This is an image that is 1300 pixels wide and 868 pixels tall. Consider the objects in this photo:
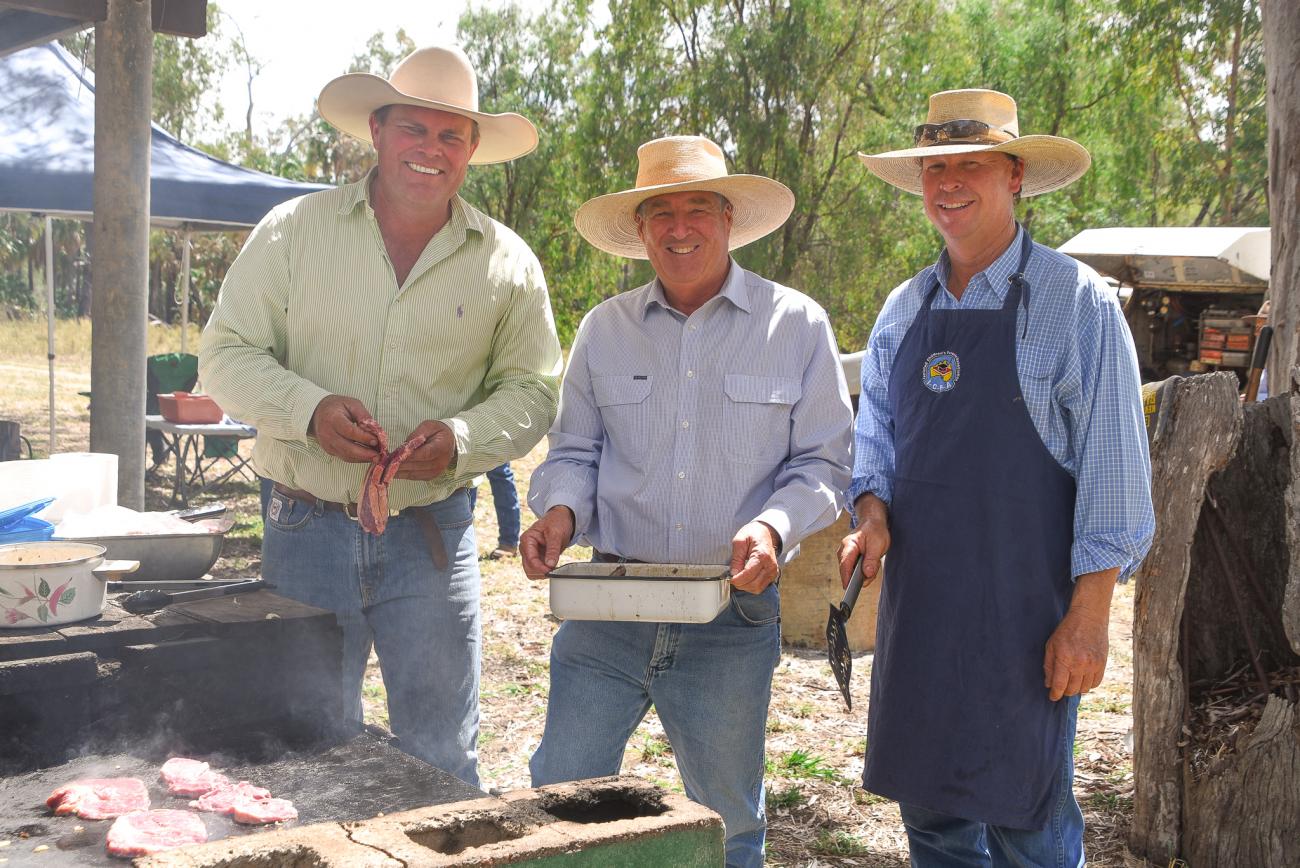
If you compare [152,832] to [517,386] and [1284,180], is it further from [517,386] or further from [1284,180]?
[1284,180]

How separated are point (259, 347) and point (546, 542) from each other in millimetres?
880

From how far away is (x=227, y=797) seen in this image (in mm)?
2072

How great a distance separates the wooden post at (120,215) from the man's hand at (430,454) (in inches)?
115

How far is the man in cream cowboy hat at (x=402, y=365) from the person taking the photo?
9.51 feet

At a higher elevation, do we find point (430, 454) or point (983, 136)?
point (983, 136)

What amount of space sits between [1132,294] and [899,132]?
14.1 ft

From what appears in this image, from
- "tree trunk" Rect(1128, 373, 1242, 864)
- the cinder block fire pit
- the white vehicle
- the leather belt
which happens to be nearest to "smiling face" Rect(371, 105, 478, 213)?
the leather belt

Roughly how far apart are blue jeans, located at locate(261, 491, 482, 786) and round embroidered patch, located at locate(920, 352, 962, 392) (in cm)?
123

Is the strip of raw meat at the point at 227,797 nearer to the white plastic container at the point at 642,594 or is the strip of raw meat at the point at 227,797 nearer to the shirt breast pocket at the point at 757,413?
the white plastic container at the point at 642,594

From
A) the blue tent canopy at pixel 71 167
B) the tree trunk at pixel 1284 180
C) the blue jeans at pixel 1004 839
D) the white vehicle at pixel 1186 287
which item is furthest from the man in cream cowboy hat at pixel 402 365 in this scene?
the white vehicle at pixel 1186 287

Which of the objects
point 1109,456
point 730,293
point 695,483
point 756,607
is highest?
point 730,293

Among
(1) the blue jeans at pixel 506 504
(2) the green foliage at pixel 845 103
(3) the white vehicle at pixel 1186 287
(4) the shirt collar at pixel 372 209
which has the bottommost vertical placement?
(1) the blue jeans at pixel 506 504

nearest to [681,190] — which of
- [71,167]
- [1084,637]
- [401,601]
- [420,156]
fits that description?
[420,156]

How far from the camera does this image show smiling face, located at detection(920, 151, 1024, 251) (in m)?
2.75
